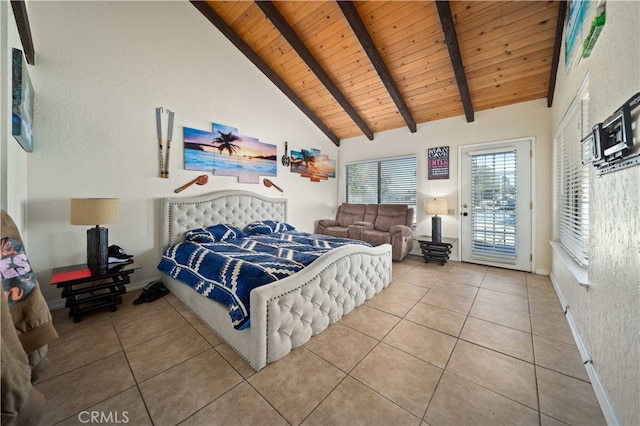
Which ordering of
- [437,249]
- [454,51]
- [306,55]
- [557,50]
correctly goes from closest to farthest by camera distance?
[557,50]
[454,51]
[306,55]
[437,249]

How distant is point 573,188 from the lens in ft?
7.67

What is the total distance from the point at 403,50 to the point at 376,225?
2996mm

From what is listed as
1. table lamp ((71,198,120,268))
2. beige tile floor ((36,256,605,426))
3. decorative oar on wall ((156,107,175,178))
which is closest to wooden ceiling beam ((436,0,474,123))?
beige tile floor ((36,256,605,426))

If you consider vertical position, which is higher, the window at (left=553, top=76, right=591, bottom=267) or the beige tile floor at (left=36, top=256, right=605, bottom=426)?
the window at (left=553, top=76, right=591, bottom=267)

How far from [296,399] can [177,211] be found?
270 centimetres

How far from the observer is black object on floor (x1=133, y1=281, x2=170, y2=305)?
2516 mm

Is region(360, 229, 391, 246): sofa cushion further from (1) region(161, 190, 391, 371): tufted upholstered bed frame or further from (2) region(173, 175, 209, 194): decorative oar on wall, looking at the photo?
(2) region(173, 175, 209, 194): decorative oar on wall

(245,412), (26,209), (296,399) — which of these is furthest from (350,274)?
(26,209)

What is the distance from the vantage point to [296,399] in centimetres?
132

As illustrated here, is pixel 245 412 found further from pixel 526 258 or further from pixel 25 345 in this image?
pixel 526 258

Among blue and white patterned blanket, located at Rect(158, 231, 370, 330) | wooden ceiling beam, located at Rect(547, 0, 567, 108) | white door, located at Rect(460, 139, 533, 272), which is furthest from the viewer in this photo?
white door, located at Rect(460, 139, 533, 272)

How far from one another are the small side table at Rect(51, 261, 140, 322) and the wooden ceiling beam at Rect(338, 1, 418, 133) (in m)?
3.81

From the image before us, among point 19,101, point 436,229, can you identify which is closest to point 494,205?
point 436,229

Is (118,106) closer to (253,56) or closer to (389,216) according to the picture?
(253,56)
